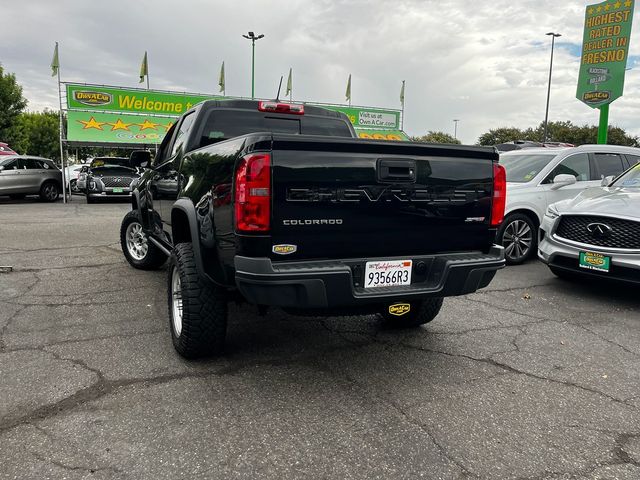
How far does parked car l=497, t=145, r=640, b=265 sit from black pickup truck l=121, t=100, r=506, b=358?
427cm

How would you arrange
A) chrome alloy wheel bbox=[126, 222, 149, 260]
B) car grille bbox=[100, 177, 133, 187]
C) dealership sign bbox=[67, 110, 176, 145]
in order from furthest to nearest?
dealership sign bbox=[67, 110, 176, 145], car grille bbox=[100, 177, 133, 187], chrome alloy wheel bbox=[126, 222, 149, 260]

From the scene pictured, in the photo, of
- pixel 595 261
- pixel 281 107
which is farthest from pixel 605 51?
pixel 281 107

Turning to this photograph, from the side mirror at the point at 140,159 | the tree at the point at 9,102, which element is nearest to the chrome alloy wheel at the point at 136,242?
the side mirror at the point at 140,159

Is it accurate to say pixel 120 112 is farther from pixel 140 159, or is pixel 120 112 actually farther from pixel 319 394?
pixel 319 394

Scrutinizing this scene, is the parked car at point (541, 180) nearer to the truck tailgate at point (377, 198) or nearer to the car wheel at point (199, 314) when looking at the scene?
the truck tailgate at point (377, 198)

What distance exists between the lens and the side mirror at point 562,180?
720cm

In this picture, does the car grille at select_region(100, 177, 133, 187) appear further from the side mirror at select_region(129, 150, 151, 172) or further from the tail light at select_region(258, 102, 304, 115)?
the tail light at select_region(258, 102, 304, 115)

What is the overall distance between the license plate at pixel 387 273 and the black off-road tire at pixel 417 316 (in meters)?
1.12

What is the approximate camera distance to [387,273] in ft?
9.88

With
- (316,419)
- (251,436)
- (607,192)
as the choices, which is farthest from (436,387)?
(607,192)

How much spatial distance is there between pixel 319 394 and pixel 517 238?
5308 mm

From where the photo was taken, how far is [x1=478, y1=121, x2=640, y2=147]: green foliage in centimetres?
4338

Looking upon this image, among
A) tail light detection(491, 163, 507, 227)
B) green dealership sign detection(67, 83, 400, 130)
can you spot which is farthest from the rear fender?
green dealership sign detection(67, 83, 400, 130)

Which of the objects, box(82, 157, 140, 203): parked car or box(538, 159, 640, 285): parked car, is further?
box(82, 157, 140, 203): parked car
